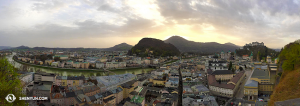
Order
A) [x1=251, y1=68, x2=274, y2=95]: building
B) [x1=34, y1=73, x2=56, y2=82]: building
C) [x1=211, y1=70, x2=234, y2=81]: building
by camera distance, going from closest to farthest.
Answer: [x1=251, y1=68, x2=274, y2=95]: building
[x1=34, y1=73, x2=56, y2=82]: building
[x1=211, y1=70, x2=234, y2=81]: building

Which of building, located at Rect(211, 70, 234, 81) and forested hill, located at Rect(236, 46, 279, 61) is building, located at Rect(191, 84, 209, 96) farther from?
forested hill, located at Rect(236, 46, 279, 61)

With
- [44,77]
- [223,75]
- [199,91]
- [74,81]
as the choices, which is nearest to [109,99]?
[199,91]

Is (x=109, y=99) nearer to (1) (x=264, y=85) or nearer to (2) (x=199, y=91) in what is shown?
(2) (x=199, y=91)

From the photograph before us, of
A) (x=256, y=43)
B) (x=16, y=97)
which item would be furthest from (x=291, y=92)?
(x=256, y=43)

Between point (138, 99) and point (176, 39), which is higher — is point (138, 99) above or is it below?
below

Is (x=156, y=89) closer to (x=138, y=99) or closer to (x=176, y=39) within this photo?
(x=138, y=99)

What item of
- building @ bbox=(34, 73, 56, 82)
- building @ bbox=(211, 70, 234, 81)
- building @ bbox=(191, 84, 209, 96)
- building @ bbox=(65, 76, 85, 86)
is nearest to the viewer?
building @ bbox=(191, 84, 209, 96)

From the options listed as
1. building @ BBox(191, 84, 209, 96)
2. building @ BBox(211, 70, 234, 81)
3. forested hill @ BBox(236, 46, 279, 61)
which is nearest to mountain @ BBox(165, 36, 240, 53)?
forested hill @ BBox(236, 46, 279, 61)

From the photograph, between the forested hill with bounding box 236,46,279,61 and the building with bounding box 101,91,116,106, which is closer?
the building with bounding box 101,91,116,106

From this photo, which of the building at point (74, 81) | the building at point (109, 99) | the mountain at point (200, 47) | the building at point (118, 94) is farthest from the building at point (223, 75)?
the mountain at point (200, 47)

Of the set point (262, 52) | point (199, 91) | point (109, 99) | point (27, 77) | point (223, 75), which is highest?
point (262, 52)

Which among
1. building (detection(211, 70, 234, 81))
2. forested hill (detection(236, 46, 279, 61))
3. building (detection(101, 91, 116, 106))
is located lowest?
building (detection(101, 91, 116, 106))
